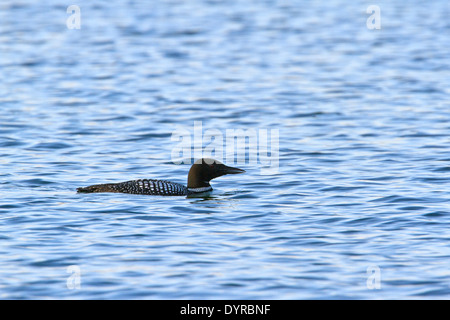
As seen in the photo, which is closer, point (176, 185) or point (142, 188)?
point (142, 188)

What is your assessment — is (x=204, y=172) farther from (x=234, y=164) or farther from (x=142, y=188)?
(x=234, y=164)

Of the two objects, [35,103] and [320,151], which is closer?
[320,151]

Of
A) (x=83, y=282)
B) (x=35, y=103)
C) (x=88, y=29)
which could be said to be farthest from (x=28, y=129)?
(x=88, y=29)

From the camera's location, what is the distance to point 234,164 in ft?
43.0

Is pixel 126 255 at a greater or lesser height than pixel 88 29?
lesser

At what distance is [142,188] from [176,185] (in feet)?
1.51

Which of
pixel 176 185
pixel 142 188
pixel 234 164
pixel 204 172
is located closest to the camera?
pixel 142 188

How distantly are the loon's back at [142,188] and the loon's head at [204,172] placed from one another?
27cm

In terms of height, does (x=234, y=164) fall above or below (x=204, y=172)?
below

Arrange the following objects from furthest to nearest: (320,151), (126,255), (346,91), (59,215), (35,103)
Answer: (346,91), (35,103), (320,151), (59,215), (126,255)

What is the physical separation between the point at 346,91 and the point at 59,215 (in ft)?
Answer: 35.0

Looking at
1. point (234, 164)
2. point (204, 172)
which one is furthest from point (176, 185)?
point (234, 164)

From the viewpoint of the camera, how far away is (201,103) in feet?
60.4
